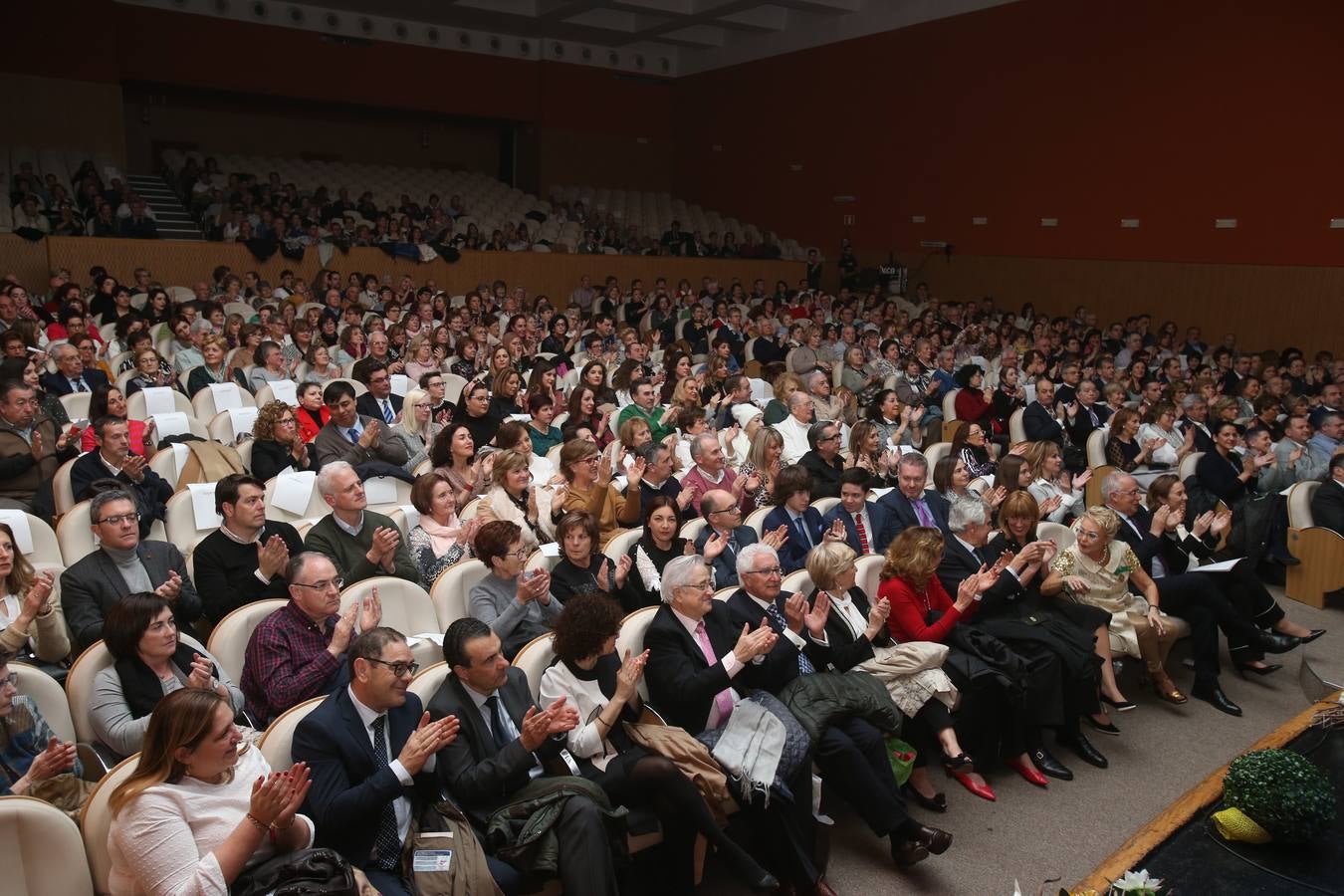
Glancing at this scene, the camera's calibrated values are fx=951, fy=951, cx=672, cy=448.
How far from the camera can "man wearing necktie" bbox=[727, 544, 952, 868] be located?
320cm

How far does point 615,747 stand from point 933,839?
113cm

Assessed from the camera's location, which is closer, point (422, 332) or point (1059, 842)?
point (1059, 842)

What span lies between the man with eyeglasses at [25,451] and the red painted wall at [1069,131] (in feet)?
39.3

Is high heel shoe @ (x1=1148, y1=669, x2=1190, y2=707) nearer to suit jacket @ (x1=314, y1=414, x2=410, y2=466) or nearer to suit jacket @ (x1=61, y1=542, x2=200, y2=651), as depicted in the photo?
suit jacket @ (x1=314, y1=414, x2=410, y2=466)

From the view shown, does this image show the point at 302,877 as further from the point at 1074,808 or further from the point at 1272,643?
the point at 1272,643

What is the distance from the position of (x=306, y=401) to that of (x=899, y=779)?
3976 millimetres

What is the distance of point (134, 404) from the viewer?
5652mm

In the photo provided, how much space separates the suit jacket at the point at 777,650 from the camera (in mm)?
3344

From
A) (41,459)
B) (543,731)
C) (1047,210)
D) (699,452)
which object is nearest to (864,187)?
(1047,210)

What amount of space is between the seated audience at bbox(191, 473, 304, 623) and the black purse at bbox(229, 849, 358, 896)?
1303mm

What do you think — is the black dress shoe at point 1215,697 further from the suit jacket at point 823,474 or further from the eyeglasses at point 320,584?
the eyeglasses at point 320,584

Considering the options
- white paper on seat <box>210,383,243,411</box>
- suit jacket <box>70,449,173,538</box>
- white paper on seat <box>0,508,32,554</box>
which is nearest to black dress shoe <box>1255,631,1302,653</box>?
suit jacket <box>70,449,173,538</box>

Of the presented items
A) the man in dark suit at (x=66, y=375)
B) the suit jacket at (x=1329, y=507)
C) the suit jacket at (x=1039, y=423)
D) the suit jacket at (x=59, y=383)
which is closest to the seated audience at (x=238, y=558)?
the suit jacket at (x=59, y=383)

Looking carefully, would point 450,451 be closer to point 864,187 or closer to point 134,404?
point 134,404
